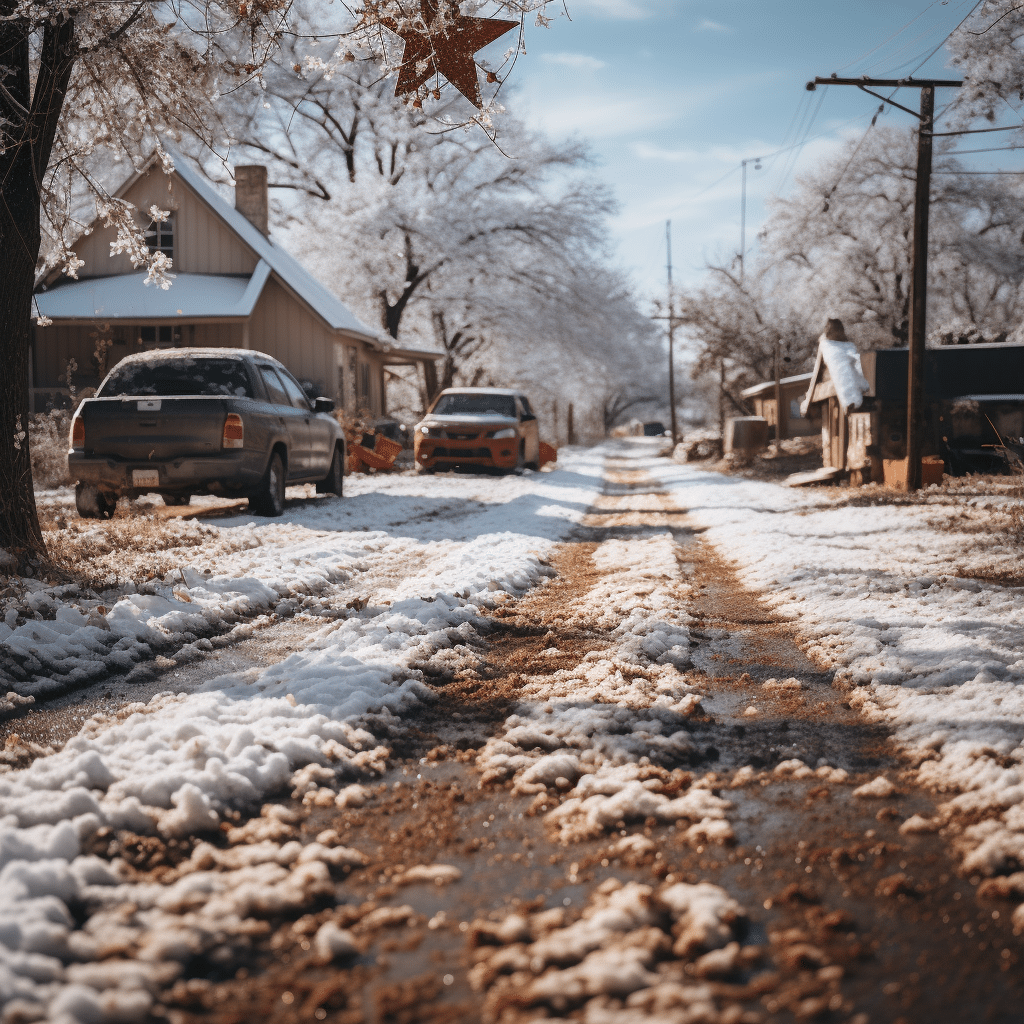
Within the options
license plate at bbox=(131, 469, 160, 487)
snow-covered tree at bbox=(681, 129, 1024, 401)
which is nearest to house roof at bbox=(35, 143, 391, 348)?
license plate at bbox=(131, 469, 160, 487)

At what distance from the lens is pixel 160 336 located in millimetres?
23609

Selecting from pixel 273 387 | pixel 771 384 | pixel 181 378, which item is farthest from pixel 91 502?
pixel 771 384

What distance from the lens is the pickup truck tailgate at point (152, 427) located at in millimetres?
9523

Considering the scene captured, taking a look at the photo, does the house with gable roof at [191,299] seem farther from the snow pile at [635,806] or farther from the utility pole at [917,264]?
the snow pile at [635,806]

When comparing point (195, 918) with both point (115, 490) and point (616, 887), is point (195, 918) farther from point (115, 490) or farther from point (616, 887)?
point (115, 490)

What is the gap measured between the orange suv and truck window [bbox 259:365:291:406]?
7.51 m

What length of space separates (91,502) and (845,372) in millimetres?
13450

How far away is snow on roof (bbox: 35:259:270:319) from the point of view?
21.3m

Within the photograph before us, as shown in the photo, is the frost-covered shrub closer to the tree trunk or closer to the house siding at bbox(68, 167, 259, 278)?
the house siding at bbox(68, 167, 259, 278)

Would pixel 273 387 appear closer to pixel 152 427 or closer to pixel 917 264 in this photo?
pixel 152 427

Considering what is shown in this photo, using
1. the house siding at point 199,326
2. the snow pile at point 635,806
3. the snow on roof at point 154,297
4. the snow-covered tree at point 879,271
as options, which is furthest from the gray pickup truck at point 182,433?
the snow-covered tree at point 879,271

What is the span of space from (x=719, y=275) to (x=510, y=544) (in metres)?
36.4

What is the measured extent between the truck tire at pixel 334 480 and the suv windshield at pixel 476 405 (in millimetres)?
6127

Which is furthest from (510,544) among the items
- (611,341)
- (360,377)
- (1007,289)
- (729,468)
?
(1007,289)
